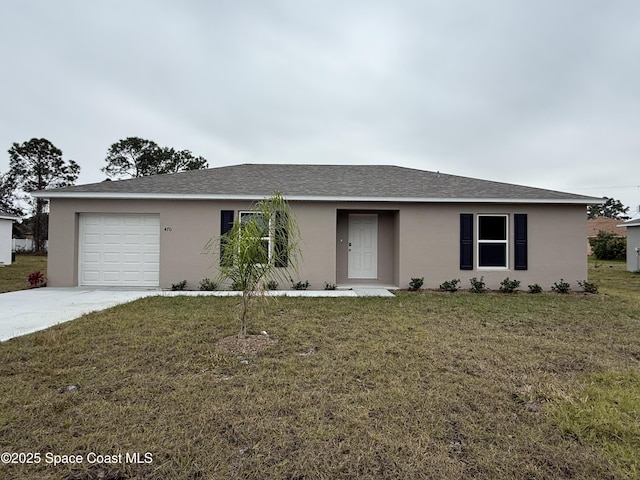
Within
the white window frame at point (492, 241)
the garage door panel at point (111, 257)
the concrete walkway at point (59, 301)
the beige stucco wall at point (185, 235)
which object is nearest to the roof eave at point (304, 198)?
the beige stucco wall at point (185, 235)

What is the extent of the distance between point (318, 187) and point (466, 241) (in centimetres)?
484

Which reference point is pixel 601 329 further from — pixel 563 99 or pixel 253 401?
pixel 563 99

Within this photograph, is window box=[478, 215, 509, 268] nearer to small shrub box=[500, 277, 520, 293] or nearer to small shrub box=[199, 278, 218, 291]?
small shrub box=[500, 277, 520, 293]

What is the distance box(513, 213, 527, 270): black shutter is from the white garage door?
35.6 ft

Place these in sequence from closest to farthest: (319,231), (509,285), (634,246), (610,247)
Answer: (509,285)
(319,231)
(634,246)
(610,247)

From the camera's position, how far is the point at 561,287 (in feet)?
31.1

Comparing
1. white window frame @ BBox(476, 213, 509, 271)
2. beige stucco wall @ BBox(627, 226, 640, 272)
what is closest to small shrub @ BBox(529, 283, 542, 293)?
white window frame @ BBox(476, 213, 509, 271)

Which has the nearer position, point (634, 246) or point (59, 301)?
point (59, 301)

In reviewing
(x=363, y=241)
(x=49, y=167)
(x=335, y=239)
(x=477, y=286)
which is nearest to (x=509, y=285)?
(x=477, y=286)

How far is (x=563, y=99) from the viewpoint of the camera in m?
12.6

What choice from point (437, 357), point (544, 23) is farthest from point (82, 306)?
point (544, 23)

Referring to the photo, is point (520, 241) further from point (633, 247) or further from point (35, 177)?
point (35, 177)

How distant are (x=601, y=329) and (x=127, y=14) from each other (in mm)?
14384

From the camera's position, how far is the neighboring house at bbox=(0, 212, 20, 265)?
18.1 meters
